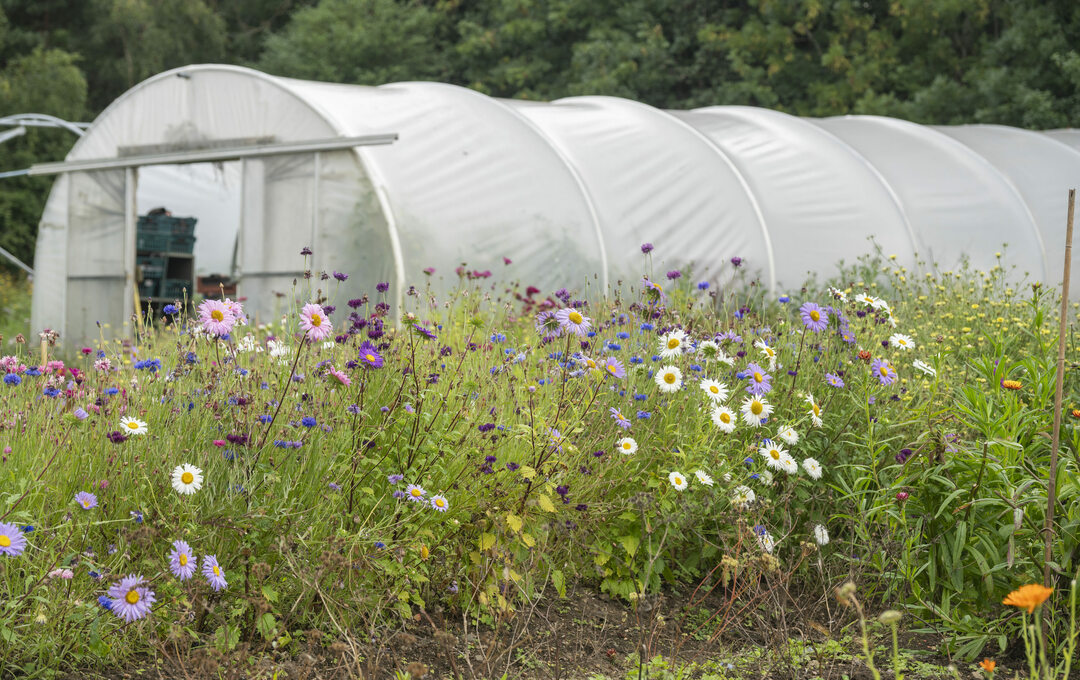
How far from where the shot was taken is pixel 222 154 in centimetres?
967

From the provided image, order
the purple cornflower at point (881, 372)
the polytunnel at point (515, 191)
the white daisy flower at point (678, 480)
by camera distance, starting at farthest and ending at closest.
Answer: the polytunnel at point (515, 191), the purple cornflower at point (881, 372), the white daisy flower at point (678, 480)

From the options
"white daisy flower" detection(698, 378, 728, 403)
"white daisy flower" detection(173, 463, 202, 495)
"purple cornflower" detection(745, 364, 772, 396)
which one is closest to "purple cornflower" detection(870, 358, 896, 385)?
"purple cornflower" detection(745, 364, 772, 396)

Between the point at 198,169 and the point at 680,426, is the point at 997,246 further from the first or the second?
the point at 198,169

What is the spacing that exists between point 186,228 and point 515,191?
7.86 m

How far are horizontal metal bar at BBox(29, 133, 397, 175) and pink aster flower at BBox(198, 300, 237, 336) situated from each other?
555cm

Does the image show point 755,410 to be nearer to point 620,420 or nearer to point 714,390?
point 714,390

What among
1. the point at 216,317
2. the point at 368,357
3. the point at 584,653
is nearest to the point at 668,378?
the point at 584,653

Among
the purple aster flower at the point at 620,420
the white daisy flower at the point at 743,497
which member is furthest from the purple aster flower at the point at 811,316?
the purple aster flower at the point at 620,420

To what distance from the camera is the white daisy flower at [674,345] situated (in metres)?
3.66

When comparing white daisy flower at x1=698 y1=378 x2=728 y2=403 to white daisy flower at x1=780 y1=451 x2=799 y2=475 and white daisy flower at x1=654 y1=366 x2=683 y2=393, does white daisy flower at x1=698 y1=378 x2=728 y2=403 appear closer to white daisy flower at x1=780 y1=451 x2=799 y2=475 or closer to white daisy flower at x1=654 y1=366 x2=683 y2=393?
white daisy flower at x1=654 y1=366 x2=683 y2=393

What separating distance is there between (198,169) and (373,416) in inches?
556

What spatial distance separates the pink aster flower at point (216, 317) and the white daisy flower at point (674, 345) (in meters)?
1.51

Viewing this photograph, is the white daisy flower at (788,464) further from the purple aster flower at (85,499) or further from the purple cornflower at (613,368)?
the purple aster flower at (85,499)

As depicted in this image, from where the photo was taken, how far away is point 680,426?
3.75 meters
